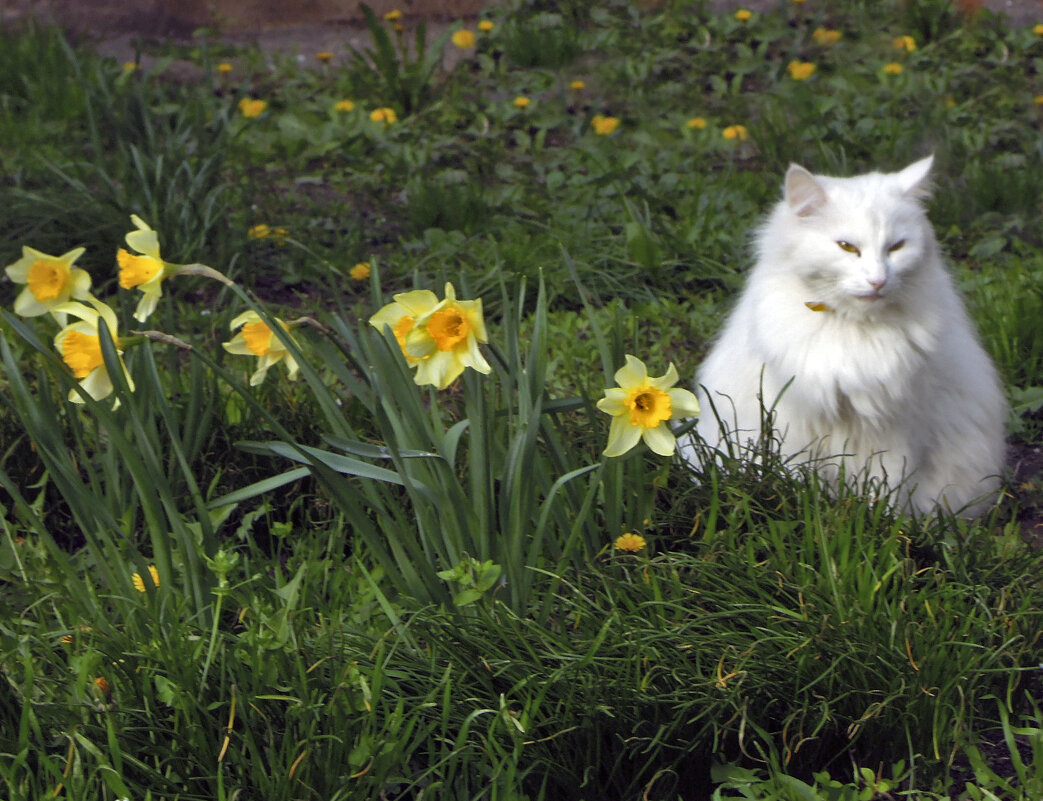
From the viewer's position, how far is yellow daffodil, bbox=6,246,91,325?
1742mm

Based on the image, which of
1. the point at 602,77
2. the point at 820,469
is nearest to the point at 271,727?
the point at 820,469

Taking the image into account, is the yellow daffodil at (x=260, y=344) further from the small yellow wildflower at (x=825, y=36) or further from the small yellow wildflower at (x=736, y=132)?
the small yellow wildflower at (x=825, y=36)

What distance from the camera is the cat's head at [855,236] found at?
2.38m

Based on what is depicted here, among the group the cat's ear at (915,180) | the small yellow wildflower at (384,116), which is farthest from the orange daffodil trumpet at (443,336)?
the small yellow wildflower at (384,116)

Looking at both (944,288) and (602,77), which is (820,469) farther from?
(602,77)

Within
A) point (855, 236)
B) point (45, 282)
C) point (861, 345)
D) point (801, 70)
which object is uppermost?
point (45, 282)

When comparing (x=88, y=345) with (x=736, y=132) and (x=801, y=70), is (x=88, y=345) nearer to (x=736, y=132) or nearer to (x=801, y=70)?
(x=736, y=132)

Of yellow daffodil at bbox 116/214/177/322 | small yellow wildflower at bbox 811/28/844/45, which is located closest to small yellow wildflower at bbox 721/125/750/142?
small yellow wildflower at bbox 811/28/844/45

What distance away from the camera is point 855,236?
2.38m

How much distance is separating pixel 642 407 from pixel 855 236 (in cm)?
93

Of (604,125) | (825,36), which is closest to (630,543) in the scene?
(604,125)

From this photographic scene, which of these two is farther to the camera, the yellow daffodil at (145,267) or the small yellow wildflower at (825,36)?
the small yellow wildflower at (825,36)

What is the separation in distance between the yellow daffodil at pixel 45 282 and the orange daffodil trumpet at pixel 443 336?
530 mm

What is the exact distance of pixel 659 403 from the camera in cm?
170
